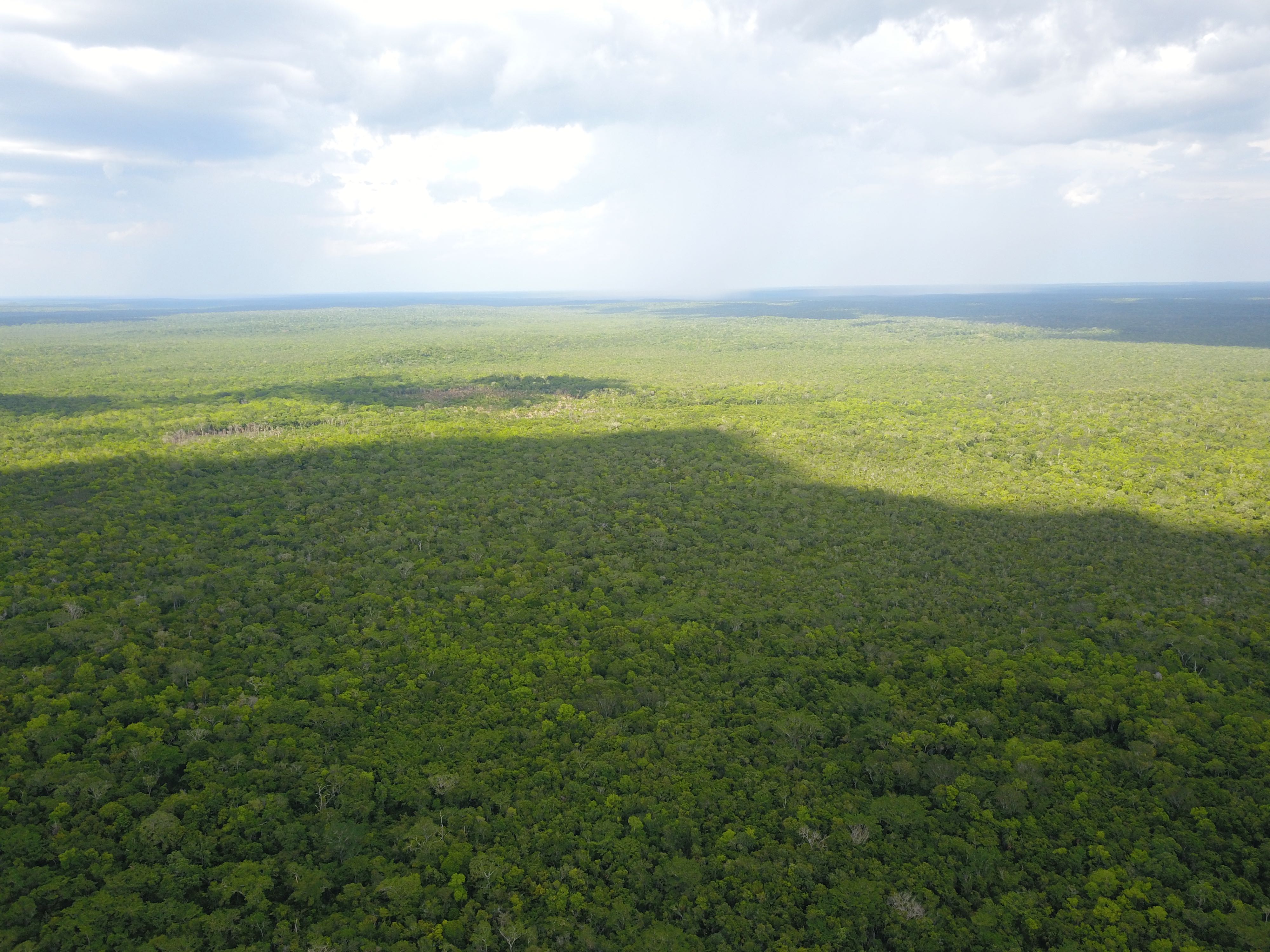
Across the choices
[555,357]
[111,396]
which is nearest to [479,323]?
[555,357]

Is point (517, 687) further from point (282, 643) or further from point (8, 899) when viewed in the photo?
point (8, 899)

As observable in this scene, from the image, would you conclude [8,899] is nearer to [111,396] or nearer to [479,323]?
[111,396]

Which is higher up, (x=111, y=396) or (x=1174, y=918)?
(x=111, y=396)

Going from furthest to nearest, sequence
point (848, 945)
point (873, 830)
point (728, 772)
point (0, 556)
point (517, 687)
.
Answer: point (0, 556) → point (517, 687) → point (728, 772) → point (873, 830) → point (848, 945)

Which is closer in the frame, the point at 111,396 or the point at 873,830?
the point at 873,830

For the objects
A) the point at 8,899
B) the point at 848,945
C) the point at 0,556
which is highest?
the point at 0,556

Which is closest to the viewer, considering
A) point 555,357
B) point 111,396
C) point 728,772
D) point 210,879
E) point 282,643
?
point 210,879
